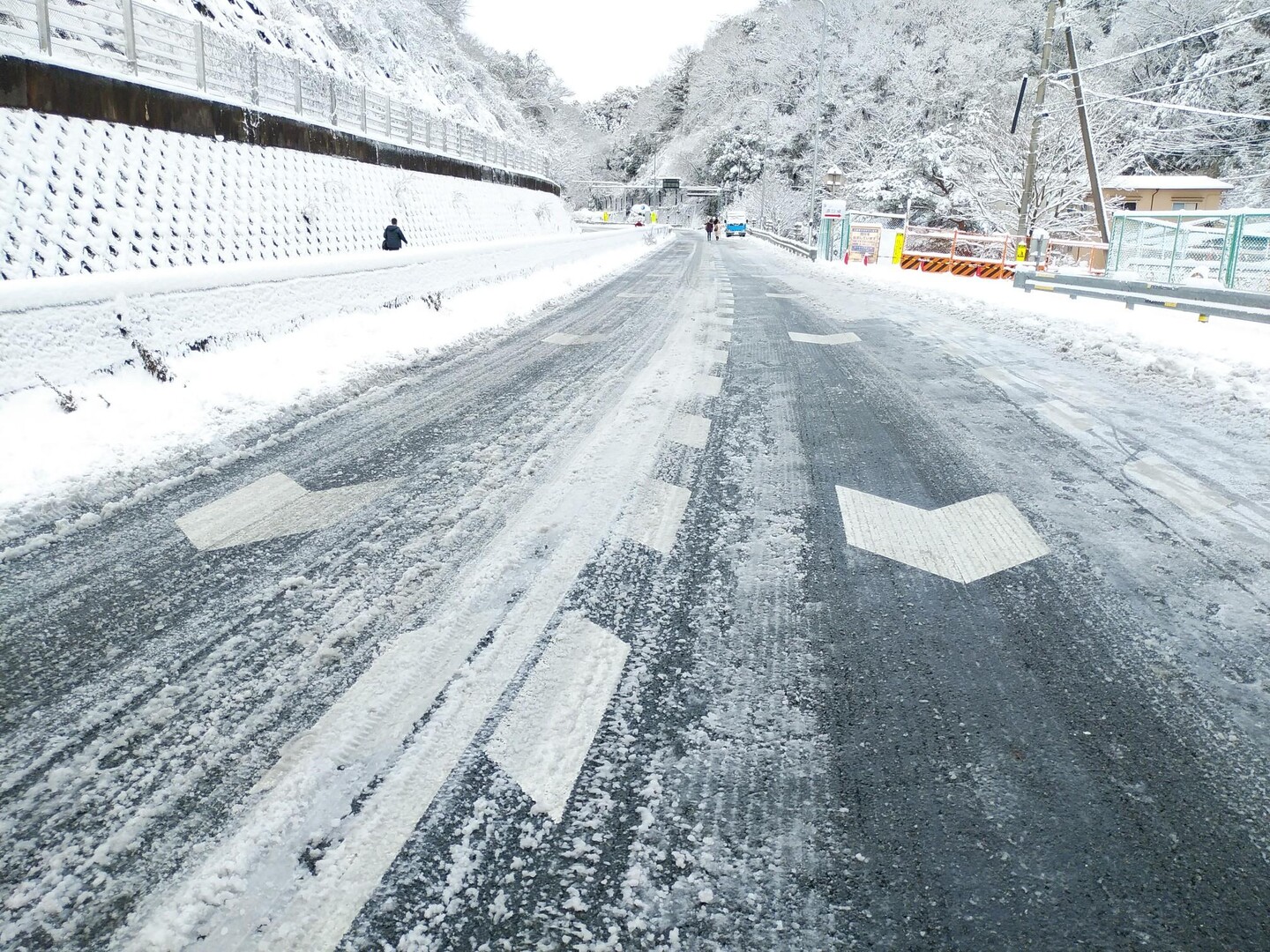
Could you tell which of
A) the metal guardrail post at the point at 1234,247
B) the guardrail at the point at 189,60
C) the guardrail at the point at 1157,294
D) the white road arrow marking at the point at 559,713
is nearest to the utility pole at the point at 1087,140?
the guardrail at the point at 1157,294

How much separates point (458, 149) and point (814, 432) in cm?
2584

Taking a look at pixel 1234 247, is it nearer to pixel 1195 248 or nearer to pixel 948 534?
pixel 1195 248

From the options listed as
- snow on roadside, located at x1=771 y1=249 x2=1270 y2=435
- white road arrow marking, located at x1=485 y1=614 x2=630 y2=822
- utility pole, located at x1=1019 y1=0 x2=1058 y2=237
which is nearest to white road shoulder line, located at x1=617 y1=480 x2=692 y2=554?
white road arrow marking, located at x1=485 y1=614 x2=630 y2=822

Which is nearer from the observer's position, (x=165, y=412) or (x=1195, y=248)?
(x=165, y=412)

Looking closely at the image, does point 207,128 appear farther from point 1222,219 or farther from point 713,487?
point 1222,219

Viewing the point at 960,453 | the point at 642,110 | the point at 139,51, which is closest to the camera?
the point at 960,453

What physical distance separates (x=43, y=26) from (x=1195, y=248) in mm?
17049

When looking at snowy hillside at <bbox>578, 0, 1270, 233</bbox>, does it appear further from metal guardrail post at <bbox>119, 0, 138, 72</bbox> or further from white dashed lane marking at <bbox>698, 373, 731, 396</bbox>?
metal guardrail post at <bbox>119, 0, 138, 72</bbox>

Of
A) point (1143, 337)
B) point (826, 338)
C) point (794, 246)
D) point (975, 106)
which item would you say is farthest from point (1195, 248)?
point (975, 106)

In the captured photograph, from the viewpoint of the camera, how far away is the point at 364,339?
774 cm

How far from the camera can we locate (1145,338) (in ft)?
28.2

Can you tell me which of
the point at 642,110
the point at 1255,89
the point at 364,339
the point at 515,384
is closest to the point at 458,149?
the point at 364,339

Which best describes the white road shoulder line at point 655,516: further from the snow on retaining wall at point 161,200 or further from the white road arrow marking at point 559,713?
the snow on retaining wall at point 161,200

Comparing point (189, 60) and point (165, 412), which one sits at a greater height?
point (189, 60)
